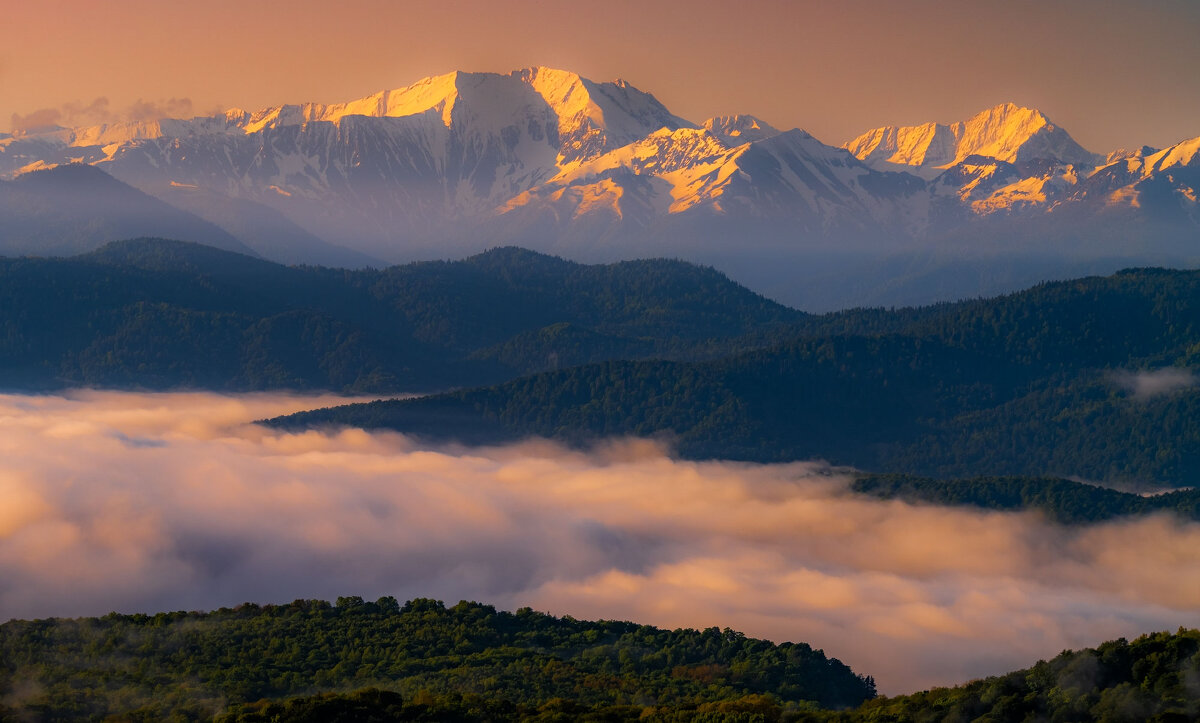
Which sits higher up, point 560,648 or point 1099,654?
point 1099,654

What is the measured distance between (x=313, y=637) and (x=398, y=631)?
9.73 meters

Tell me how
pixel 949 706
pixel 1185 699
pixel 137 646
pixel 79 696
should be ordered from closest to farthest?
pixel 1185 699 < pixel 949 706 < pixel 79 696 < pixel 137 646

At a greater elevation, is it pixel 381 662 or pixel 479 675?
pixel 479 675

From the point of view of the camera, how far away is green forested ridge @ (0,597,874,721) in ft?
481

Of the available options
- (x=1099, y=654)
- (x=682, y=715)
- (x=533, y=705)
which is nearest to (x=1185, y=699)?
(x=1099, y=654)

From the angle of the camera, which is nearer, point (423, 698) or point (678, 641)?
point (423, 698)

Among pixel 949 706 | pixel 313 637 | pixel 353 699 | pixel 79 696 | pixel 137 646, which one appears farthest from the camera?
pixel 313 637

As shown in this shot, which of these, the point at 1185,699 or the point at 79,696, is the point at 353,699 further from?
the point at 1185,699

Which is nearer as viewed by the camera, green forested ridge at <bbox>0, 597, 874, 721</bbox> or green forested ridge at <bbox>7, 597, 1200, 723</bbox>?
green forested ridge at <bbox>7, 597, 1200, 723</bbox>

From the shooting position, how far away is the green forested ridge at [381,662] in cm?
14662

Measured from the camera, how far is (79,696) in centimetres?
14325

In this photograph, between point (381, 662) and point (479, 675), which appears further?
point (381, 662)

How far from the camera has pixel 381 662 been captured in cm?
16962

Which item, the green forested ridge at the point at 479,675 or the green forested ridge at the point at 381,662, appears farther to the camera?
the green forested ridge at the point at 381,662
